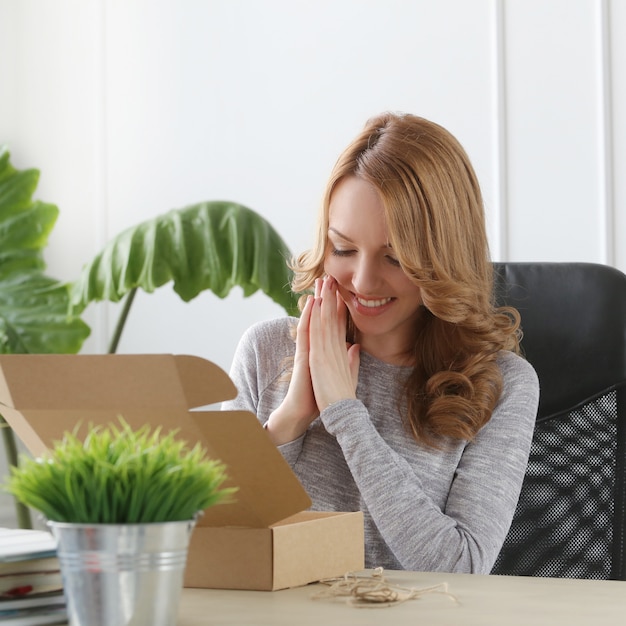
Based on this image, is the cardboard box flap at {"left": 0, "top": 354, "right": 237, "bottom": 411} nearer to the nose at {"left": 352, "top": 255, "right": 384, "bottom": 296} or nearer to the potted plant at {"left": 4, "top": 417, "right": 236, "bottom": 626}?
the potted plant at {"left": 4, "top": 417, "right": 236, "bottom": 626}

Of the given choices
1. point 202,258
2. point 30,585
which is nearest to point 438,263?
point 30,585

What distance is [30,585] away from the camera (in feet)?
2.62

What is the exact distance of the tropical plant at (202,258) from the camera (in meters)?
2.72

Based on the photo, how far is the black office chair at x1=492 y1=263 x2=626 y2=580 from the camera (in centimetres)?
155

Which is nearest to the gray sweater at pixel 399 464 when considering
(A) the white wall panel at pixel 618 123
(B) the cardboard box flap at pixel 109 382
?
(B) the cardboard box flap at pixel 109 382

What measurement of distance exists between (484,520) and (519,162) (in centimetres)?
160

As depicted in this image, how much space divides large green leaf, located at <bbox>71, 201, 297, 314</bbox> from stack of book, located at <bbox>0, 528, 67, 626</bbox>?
191cm

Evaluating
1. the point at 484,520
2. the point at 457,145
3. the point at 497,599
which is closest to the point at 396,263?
the point at 457,145

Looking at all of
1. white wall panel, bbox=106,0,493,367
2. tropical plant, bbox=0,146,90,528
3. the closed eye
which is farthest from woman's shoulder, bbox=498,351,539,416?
tropical plant, bbox=0,146,90,528

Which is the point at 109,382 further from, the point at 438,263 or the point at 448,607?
the point at 438,263

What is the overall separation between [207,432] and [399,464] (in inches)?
23.9

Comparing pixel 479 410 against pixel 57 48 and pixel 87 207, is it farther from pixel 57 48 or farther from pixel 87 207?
pixel 57 48

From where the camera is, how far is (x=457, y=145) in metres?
1.59

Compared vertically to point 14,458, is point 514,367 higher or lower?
higher
